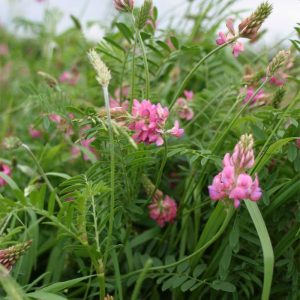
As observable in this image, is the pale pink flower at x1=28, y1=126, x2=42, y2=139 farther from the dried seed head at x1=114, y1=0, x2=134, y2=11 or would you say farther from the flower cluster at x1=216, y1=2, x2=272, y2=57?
the flower cluster at x1=216, y1=2, x2=272, y2=57

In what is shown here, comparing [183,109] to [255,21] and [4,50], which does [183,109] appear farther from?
[4,50]

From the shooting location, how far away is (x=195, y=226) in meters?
1.53

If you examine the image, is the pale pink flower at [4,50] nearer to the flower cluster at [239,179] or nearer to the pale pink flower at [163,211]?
the pale pink flower at [163,211]

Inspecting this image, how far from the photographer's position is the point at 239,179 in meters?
1.05

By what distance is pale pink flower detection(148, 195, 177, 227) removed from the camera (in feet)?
5.05

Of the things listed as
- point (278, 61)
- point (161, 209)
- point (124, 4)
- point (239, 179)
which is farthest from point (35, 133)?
point (239, 179)

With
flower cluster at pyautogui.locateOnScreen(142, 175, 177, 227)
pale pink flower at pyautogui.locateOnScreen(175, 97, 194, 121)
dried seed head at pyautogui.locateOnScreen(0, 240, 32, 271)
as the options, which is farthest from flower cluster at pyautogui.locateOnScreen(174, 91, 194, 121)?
dried seed head at pyautogui.locateOnScreen(0, 240, 32, 271)

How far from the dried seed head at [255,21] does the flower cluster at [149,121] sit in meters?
0.28

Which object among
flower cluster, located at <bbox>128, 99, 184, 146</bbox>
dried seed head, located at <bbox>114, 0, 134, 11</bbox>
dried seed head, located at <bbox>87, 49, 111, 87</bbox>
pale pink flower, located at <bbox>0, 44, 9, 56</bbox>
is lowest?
pale pink flower, located at <bbox>0, 44, 9, 56</bbox>

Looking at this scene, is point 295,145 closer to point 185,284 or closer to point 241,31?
point 241,31

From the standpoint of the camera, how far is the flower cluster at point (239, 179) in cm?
104

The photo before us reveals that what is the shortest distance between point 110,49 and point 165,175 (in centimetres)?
49

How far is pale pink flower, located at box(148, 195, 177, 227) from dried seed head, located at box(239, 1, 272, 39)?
57 centimetres

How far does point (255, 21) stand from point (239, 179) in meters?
0.43
